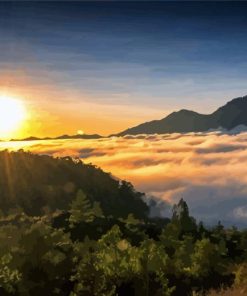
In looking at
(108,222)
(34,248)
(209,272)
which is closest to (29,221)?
(108,222)

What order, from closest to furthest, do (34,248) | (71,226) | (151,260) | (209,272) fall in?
(34,248) → (151,260) → (209,272) → (71,226)

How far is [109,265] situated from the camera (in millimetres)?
27812

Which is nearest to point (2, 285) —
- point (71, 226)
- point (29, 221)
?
point (71, 226)

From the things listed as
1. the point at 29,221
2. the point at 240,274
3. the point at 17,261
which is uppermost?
the point at 17,261

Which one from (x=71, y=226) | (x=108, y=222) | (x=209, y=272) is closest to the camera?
(x=209, y=272)

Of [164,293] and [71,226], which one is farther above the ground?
[164,293]

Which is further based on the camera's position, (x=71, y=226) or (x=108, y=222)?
(x=108, y=222)

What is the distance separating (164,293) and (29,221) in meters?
169

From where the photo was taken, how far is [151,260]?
30.7m

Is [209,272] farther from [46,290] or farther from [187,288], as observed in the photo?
[46,290]

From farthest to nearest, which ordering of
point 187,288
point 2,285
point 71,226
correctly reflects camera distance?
point 71,226 → point 187,288 → point 2,285

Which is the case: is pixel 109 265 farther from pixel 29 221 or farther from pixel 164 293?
pixel 29 221

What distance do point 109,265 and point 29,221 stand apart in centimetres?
16886

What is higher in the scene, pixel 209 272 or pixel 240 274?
pixel 240 274
